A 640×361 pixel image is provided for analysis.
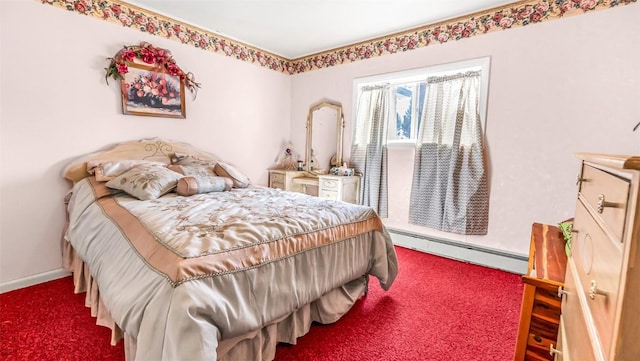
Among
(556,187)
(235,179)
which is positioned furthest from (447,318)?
(235,179)

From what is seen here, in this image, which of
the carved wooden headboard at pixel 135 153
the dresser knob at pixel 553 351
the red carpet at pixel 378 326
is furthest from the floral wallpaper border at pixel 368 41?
the dresser knob at pixel 553 351

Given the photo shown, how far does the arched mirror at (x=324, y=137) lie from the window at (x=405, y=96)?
385mm

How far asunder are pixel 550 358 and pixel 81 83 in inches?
140

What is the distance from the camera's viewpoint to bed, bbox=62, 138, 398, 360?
113cm

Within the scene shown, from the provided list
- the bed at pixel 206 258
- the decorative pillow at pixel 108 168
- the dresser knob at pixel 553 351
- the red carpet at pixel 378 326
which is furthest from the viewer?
the decorative pillow at pixel 108 168

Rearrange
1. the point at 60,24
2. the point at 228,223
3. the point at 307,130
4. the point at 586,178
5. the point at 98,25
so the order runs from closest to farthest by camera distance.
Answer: the point at 586,178
the point at 228,223
the point at 60,24
the point at 98,25
the point at 307,130

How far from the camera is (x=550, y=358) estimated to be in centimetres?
108

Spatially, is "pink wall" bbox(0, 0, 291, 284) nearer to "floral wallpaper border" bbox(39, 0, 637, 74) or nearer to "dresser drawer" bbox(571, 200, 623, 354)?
"floral wallpaper border" bbox(39, 0, 637, 74)

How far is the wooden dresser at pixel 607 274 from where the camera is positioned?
50cm

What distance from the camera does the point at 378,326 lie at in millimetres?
1880

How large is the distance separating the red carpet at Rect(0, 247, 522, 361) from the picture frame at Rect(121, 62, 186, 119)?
1.66m

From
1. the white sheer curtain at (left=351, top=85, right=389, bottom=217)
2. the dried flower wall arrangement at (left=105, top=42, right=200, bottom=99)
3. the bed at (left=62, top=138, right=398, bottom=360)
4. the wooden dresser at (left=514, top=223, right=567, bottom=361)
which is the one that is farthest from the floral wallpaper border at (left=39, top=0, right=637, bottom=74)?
the wooden dresser at (left=514, top=223, right=567, bottom=361)

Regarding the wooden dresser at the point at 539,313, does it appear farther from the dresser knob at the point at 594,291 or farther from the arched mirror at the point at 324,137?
the arched mirror at the point at 324,137

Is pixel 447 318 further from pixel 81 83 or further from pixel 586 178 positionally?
pixel 81 83
